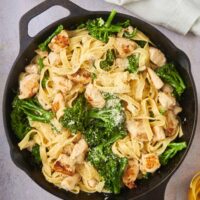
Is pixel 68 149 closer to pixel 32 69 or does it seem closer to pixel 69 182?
pixel 69 182

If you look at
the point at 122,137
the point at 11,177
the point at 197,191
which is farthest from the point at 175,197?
the point at 11,177

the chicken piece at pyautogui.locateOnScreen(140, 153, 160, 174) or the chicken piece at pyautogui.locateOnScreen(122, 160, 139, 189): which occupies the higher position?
the chicken piece at pyautogui.locateOnScreen(140, 153, 160, 174)

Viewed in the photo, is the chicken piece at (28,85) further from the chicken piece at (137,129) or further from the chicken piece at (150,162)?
the chicken piece at (150,162)

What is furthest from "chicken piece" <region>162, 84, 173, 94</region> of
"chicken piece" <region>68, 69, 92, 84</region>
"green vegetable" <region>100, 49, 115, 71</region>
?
"chicken piece" <region>68, 69, 92, 84</region>

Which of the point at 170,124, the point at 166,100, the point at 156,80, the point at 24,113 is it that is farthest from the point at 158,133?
the point at 24,113

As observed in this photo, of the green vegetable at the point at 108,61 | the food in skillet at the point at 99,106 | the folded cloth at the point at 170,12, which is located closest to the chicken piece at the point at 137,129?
the food in skillet at the point at 99,106

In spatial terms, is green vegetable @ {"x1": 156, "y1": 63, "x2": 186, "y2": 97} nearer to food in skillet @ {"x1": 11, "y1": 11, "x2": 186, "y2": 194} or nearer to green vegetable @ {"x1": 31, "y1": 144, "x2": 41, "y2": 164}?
food in skillet @ {"x1": 11, "y1": 11, "x2": 186, "y2": 194}
